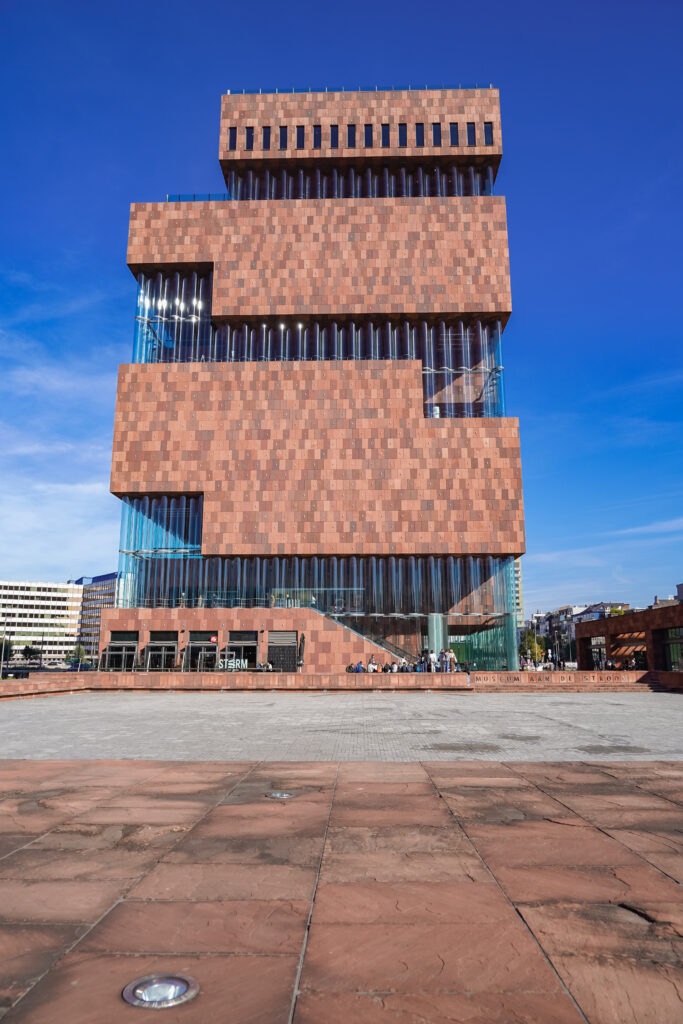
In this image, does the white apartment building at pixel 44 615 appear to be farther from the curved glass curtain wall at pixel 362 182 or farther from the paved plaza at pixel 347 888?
the paved plaza at pixel 347 888

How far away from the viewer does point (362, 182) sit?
6506 centimetres

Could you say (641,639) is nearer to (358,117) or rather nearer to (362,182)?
(362,182)

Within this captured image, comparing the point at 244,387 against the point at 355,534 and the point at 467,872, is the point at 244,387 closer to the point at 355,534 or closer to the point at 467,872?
the point at 355,534

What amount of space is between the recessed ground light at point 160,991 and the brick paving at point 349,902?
57mm

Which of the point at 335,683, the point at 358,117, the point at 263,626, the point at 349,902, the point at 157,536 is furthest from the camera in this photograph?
the point at 358,117

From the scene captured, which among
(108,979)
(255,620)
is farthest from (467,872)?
(255,620)

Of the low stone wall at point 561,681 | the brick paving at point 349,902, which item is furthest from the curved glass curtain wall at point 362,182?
the brick paving at point 349,902

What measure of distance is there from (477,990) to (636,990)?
2.61 feet

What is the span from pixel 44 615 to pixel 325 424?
158 metres

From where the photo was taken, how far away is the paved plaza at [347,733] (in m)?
10.7

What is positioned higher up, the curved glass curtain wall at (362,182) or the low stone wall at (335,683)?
the curved glass curtain wall at (362,182)

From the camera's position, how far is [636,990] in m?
3.23

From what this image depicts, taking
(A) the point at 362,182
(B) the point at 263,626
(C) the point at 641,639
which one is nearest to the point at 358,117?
(A) the point at 362,182

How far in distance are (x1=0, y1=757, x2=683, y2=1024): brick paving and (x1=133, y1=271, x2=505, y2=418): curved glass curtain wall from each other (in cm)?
5335
